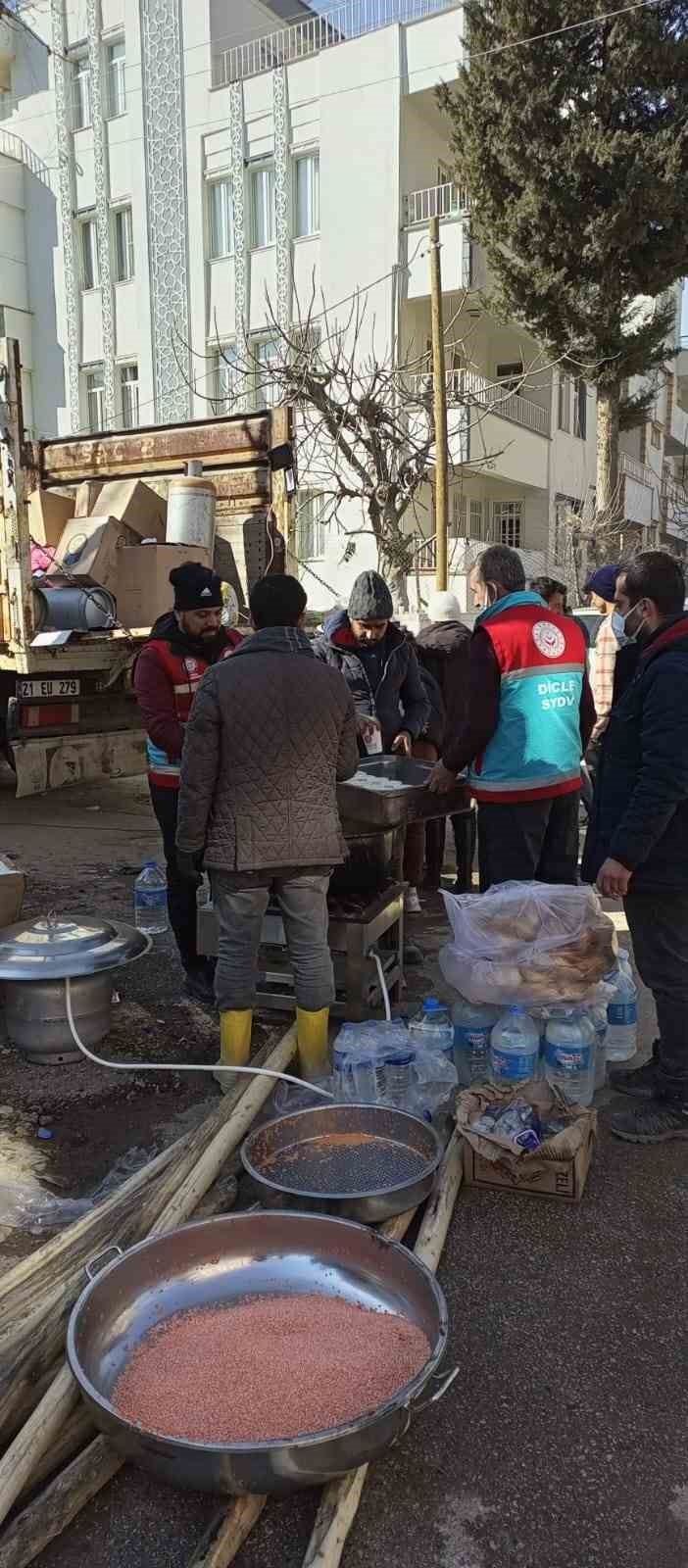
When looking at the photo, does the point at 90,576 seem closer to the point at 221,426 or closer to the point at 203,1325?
the point at 221,426

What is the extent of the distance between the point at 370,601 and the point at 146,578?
9.19 ft

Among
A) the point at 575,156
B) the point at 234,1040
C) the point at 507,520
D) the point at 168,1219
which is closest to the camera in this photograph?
the point at 168,1219

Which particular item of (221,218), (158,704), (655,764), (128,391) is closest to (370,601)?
(158,704)

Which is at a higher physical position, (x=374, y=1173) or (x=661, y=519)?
(x=661, y=519)

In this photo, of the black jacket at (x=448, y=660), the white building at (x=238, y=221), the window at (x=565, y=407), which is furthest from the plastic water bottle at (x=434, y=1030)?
the window at (x=565, y=407)

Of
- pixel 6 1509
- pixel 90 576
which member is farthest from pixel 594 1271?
pixel 90 576

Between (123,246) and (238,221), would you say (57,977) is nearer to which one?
(238,221)

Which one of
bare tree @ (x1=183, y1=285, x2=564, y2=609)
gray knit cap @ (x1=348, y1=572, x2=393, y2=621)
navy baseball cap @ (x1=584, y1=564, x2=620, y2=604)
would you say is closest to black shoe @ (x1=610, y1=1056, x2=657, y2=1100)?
gray knit cap @ (x1=348, y1=572, x2=393, y2=621)

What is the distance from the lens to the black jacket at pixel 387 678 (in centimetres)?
514

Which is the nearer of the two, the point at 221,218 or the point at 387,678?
the point at 387,678

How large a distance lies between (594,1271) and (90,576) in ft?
19.0

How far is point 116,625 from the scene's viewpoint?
7.19 metres

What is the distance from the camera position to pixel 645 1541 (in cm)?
185

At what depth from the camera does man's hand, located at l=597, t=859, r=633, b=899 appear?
3115mm
